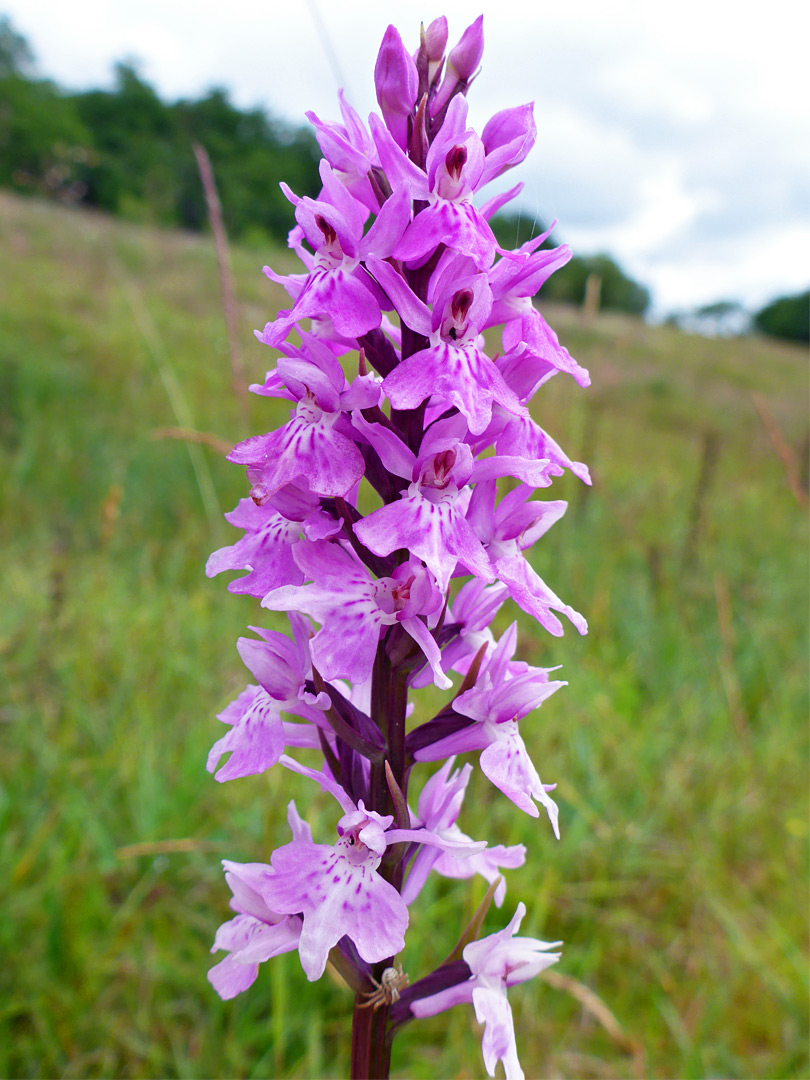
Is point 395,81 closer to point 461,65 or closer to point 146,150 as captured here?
point 461,65

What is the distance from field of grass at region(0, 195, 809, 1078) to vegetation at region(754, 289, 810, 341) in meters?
50.5

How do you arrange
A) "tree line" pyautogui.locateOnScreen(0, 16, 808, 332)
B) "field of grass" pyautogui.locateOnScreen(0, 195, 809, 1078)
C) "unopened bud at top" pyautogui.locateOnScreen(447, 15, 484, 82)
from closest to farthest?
1. "unopened bud at top" pyautogui.locateOnScreen(447, 15, 484, 82)
2. "field of grass" pyautogui.locateOnScreen(0, 195, 809, 1078)
3. "tree line" pyautogui.locateOnScreen(0, 16, 808, 332)

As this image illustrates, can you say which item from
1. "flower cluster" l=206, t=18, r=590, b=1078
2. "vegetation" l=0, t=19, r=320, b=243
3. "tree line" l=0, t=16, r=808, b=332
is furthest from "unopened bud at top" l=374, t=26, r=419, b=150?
"vegetation" l=0, t=19, r=320, b=243

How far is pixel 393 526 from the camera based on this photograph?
104cm

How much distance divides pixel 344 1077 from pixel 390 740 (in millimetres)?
1424

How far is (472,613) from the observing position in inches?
49.9

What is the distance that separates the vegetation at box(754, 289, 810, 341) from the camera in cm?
5043

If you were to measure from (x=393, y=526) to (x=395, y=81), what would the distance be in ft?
2.23

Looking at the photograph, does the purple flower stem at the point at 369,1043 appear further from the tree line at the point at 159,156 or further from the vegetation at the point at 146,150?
the vegetation at the point at 146,150

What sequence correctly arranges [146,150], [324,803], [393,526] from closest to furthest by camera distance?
[393,526], [324,803], [146,150]

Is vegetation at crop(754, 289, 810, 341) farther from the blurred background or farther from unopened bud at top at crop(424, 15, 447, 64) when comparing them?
unopened bud at top at crop(424, 15, 447, 64)

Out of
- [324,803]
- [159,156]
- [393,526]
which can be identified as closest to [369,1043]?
[393,526]

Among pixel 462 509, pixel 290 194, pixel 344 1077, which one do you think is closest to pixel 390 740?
pixel 462 509

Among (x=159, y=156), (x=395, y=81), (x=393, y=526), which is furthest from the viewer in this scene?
(x=159, y=156)
